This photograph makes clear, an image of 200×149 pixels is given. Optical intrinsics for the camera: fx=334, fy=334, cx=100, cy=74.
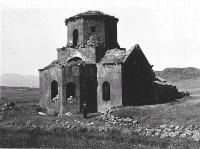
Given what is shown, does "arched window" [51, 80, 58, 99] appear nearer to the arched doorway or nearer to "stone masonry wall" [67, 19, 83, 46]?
the arched doorway

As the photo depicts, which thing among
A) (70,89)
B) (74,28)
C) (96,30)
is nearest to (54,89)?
(70,89)

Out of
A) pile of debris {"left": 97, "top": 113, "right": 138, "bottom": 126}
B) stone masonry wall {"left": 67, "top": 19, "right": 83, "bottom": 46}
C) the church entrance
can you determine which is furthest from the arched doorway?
pile of debris {"left": 97, "top": 113, "right": 138, "bottom": 126}

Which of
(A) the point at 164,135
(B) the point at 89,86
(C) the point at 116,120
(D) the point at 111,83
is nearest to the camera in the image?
(A) the point at 164,135

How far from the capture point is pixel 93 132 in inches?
769

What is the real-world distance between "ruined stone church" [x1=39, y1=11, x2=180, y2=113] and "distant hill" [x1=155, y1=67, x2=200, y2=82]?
112ft

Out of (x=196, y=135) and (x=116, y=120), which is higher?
(x=116, y=120)

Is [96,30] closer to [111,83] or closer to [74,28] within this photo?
[74,28]

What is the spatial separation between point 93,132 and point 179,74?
168ft

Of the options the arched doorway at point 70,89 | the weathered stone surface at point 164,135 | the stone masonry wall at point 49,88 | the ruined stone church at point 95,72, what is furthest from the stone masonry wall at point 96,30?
the weathered stone surface at point 164,135

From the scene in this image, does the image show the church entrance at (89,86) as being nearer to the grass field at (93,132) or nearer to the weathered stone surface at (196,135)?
the grass field at (93,132)

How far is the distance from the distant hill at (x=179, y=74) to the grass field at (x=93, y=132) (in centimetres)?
3997

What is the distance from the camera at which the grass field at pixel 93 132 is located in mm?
14117

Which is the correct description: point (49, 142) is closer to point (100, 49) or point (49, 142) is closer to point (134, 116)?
point (134, 116)

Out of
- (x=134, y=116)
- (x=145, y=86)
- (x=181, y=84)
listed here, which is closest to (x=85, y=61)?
(x=145, y=86)
